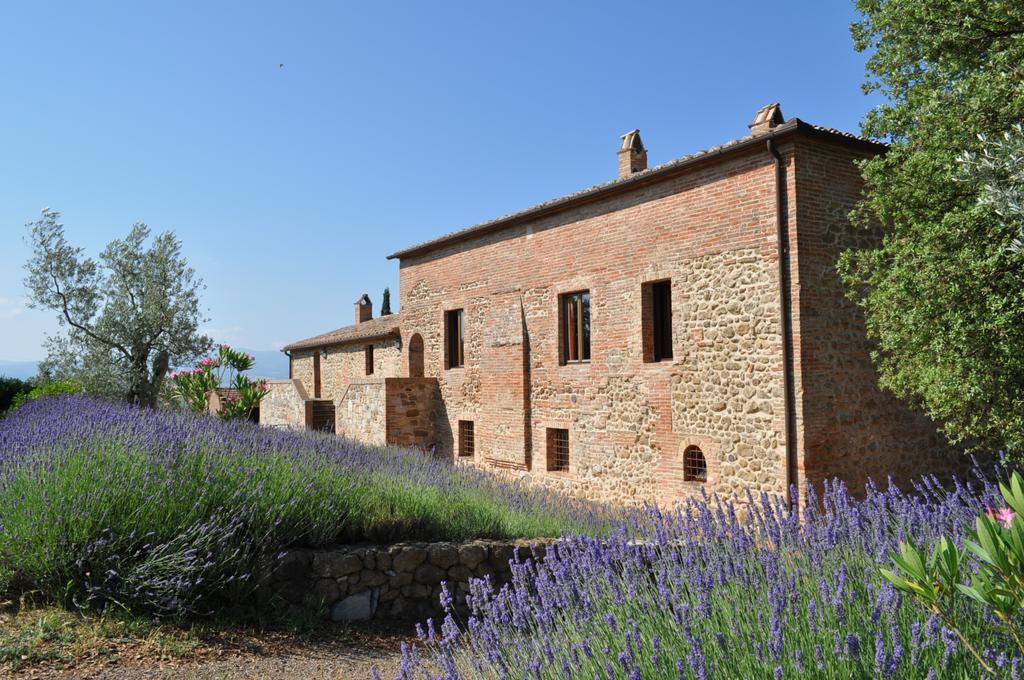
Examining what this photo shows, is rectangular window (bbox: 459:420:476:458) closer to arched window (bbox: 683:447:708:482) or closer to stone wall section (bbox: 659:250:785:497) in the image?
stone wall section (bbox: 659:250:785:497)

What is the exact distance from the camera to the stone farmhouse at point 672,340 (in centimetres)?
872

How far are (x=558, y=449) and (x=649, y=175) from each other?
5215 mm

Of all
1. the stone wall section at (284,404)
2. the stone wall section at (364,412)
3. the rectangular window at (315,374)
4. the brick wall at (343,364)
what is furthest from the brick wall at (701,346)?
the rectangular window at (315,374)

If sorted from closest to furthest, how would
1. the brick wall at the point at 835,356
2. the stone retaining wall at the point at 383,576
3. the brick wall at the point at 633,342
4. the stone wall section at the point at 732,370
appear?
the stone retaining wall at the point at 383,576
the brick wall at the point at 835,356
the stone wall section at the point at 732,370
the brick wall at the point at 633,342

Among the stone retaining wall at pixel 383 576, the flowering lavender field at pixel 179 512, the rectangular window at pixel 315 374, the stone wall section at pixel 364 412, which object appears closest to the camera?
the flowering lavender field at pixel 179 512

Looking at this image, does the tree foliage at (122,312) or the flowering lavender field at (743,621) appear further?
the tree foliage at (122,312)

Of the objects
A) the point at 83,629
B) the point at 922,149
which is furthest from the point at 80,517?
the point at 922,149

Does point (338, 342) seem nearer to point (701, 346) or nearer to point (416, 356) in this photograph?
point (416, 356)

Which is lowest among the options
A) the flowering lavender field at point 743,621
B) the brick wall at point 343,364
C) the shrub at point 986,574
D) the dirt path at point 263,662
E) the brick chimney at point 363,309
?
the dirt path at point 263,662

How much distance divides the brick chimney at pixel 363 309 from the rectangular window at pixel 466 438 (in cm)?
1314

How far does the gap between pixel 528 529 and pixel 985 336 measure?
16.8ft

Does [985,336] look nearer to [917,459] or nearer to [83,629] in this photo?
[917,459]

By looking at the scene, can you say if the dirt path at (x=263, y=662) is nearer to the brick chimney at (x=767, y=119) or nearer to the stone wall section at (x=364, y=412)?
the brick chimney at (x=767, y=119)

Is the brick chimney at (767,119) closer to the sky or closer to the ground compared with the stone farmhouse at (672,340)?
closer to the sky
